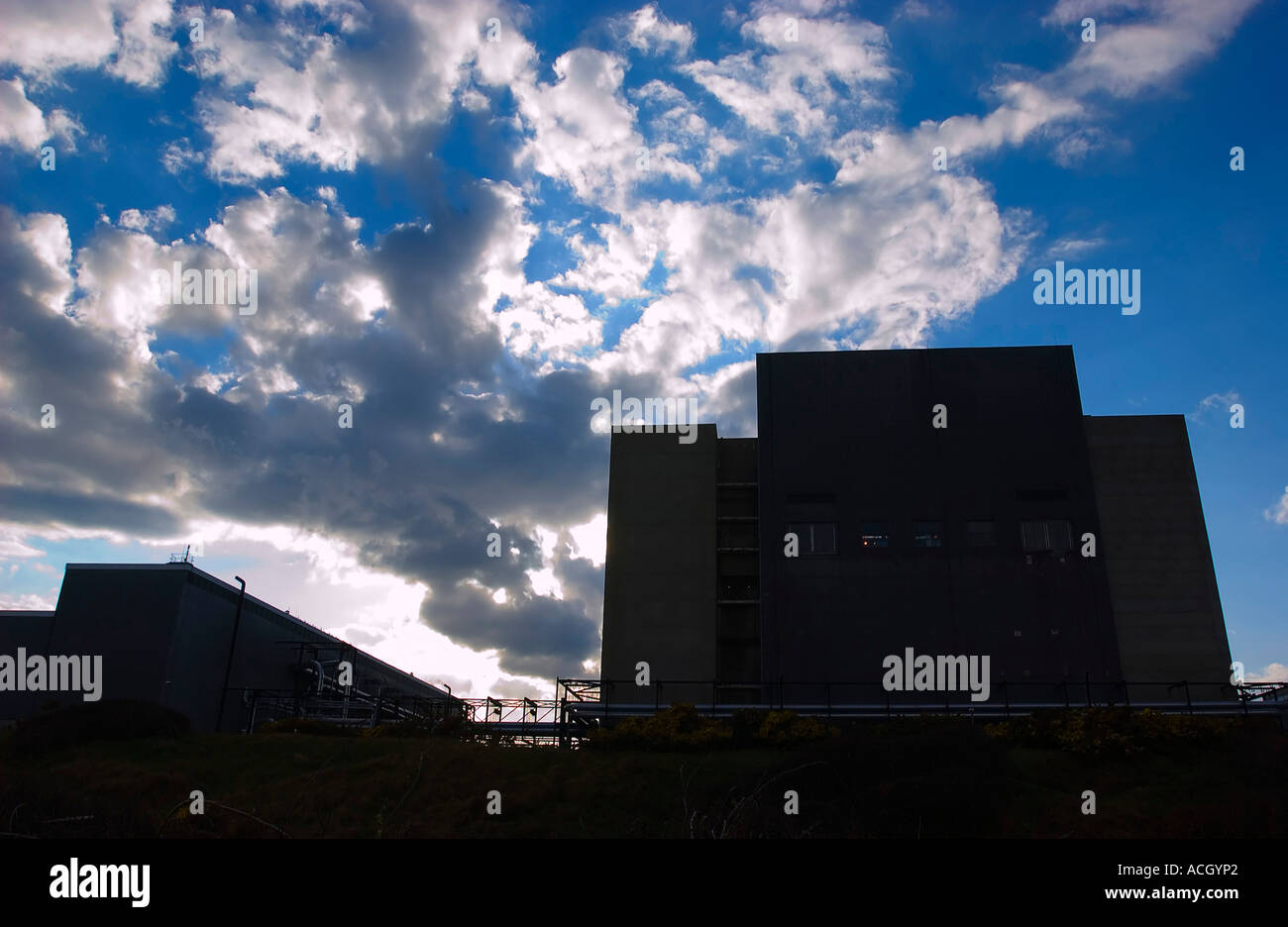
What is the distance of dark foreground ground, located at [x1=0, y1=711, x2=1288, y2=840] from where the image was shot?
21.6 metres

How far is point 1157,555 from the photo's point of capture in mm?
45406

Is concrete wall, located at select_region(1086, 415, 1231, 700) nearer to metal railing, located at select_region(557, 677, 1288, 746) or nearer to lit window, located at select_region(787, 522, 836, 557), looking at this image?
metal railing, located at select_region(557, 677, 1288, 746)

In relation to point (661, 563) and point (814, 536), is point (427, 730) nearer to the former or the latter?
point (661, 563)

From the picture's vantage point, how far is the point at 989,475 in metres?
45.3

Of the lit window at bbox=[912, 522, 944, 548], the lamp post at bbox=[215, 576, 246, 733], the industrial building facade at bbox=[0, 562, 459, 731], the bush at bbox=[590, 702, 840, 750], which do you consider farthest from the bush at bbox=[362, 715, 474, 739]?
the lit window at bbox=[912, 522, 944, 548]

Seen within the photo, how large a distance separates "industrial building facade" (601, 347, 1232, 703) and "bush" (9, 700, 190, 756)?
19892 mm

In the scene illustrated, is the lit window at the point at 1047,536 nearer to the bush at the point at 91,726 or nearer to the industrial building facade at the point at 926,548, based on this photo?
the industrial building facade at the point at 926,548

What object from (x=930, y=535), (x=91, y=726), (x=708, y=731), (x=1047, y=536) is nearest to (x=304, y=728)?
(x=91, y=726)

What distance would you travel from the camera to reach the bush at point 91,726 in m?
31.5

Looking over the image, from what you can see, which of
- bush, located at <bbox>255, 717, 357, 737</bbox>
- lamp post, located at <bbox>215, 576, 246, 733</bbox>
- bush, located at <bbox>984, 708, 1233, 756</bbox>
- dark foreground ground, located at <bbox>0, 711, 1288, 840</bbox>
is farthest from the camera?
lamp post, located at <bbox>215, 576, 246, 733</bbox>

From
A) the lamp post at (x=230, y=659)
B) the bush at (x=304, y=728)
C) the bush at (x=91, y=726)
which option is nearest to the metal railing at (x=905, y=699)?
the bush at (x=304, y=728)

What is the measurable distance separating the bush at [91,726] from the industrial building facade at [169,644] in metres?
Answer: 11.0
